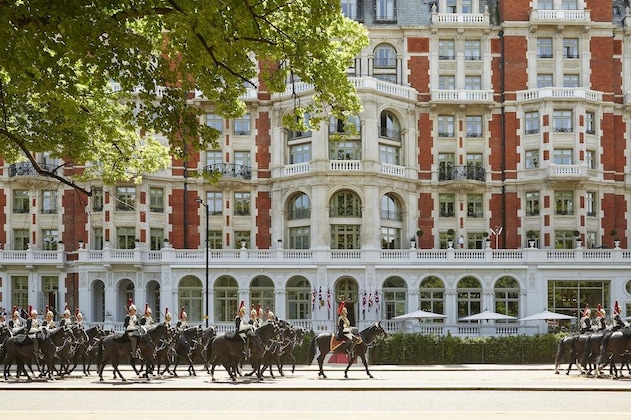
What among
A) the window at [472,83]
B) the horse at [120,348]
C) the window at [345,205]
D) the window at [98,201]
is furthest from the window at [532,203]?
the horse at [120,348]

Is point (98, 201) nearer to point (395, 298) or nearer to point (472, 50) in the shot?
point (395, 298)

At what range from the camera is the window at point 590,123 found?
60906 mm

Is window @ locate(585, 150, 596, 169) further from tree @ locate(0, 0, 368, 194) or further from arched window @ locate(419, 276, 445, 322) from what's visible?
tree @ locate(0, 0, 368, 194)

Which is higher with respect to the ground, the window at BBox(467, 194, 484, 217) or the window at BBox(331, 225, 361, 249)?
the window at BBox(467, 194, 484, 217)

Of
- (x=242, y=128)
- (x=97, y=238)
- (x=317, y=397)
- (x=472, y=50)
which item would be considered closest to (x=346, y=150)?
(x=242, y=128)

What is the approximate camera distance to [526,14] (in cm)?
6194

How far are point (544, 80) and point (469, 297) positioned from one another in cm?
1693

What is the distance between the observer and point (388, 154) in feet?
200

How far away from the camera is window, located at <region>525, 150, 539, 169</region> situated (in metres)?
61.2

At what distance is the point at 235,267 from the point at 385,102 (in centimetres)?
1520

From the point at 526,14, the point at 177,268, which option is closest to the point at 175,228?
the point at 177,268

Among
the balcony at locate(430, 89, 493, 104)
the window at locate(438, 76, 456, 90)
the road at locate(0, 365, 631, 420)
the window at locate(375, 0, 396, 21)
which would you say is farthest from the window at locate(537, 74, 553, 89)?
the road at locate(0, 365, 631, 420)

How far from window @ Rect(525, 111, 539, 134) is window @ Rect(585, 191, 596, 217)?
5.70 meters

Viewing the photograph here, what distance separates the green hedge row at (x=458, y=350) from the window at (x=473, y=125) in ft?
Result: 78.3
